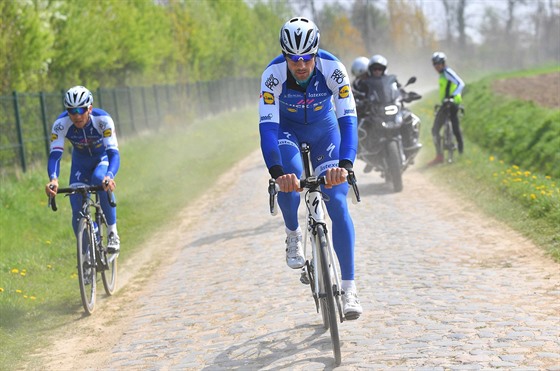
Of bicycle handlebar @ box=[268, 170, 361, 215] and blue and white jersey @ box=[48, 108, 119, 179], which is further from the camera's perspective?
blue and white jersey @ box=[48, 108, 119, 179]

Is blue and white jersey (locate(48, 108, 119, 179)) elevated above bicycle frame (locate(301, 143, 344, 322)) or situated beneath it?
elevated above

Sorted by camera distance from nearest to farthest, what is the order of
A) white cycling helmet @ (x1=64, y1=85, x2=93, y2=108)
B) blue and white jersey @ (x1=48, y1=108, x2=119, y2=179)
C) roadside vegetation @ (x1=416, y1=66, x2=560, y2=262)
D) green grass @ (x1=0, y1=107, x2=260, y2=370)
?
green grass @ (x1=0, y1=107, x2=260, y2=370)
white cycling helmet @ (x1=64, y1=85, x2=93, y2=108)
blue and white jersey @ (x1=48, y1=108, x2=119, y2=179)
roadside vegetation @ (x1=416, y1=66, x2=560, y2=262)

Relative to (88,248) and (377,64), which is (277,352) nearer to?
(88,248)

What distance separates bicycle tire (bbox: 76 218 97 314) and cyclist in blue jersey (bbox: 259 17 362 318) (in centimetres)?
304

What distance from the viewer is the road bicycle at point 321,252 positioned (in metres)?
5.82

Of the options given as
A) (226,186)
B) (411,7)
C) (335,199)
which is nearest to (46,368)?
(335,199)

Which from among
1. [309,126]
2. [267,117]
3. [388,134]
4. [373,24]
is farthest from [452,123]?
[373,24]

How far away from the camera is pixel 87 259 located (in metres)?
9.07

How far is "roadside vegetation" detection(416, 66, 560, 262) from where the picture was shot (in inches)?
446

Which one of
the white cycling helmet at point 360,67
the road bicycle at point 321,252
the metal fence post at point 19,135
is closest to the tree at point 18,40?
the metal fence post at point 19,135

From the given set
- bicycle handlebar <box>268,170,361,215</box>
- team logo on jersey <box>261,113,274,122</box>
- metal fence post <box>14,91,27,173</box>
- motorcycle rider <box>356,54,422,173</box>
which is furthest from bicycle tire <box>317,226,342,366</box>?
metal fence post <box>14,91,27,173</box>

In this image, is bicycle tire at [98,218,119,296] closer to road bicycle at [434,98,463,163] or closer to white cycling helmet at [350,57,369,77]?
white cycling helmet at [350,57,369,77]

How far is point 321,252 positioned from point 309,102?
1256 mm

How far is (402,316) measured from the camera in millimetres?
7039
